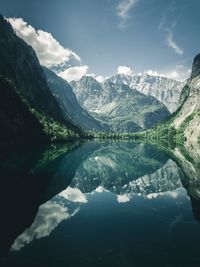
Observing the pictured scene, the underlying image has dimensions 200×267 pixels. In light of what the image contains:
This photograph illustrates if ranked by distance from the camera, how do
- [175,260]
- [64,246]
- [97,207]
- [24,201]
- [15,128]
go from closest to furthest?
[175,260]
[64,246]
[24,201]
[97,207]
[15,128]

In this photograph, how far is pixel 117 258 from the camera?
28359 millimetres

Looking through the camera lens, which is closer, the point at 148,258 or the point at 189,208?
the point at 148,258

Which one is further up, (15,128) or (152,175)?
(15,128)

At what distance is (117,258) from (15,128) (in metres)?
169

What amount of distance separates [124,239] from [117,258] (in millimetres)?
5654

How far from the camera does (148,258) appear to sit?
28359 mm

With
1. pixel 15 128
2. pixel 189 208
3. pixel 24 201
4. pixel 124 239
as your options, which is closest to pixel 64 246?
pixel 124 239

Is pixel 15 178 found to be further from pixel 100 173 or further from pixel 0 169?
pixel 100 173

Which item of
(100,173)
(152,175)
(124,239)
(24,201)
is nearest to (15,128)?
(100,173)

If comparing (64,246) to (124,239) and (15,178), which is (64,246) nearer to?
(124,239)

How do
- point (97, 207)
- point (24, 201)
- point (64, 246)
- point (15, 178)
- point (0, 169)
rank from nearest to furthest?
point (64, 246)
point (24, 201)
point (97, 207)
point (15, 178)
point (0, 169)

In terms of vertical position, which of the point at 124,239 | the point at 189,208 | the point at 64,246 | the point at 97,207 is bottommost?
the point at 64,246

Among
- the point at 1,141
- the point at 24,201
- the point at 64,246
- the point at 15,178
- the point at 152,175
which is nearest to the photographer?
the point at 64,246

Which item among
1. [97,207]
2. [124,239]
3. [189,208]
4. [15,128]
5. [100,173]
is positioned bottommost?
[124,239]
